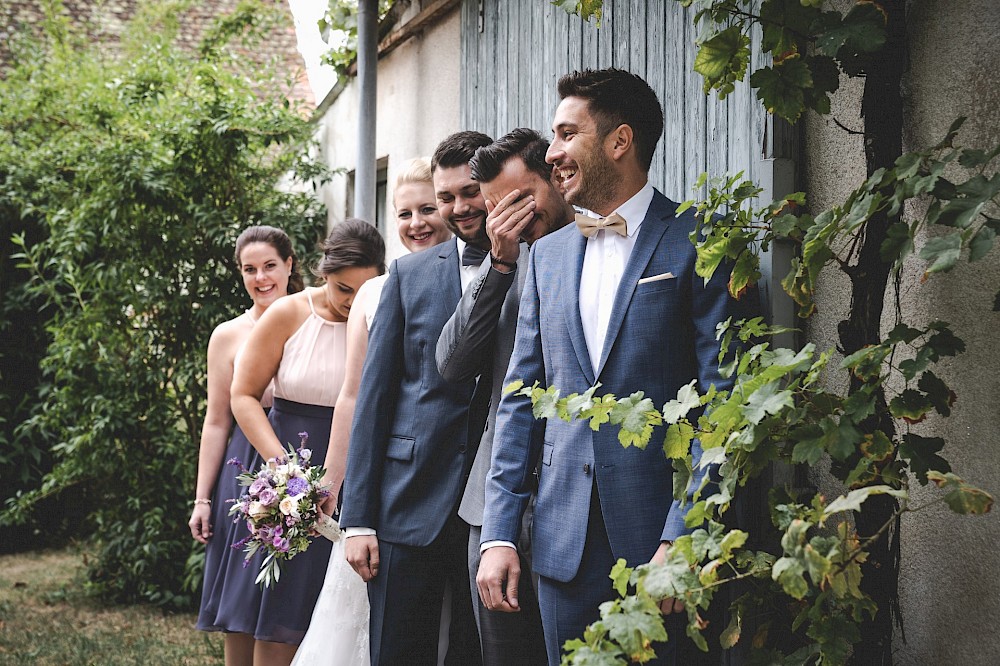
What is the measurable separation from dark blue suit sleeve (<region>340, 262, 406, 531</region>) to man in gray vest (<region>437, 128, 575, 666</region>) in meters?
0.31

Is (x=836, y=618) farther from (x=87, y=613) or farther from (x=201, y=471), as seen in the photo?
(x=87, y=613)

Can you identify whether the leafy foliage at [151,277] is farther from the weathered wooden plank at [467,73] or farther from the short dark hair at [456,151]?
the short dark hair at [456,151]

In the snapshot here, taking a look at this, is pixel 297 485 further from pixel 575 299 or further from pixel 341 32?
pixel 341 32

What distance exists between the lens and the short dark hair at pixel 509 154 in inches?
113

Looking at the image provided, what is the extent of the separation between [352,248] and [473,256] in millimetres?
978

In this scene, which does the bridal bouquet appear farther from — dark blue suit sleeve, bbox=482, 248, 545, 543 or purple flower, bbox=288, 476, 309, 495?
dark blue suit sleeve, bbox=482, 248, 545, 543

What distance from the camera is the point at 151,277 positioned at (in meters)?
6.99

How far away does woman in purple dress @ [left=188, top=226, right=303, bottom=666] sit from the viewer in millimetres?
4227

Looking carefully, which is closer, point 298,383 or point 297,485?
point 297,485

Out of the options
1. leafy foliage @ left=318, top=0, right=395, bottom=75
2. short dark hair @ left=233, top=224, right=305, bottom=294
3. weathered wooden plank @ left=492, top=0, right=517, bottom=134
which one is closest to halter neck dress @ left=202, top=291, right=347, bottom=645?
short dark hair @ left=233, top=224, right=305, bottom=294

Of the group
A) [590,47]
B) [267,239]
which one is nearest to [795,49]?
[590,47]

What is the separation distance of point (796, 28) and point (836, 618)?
3.97 feet

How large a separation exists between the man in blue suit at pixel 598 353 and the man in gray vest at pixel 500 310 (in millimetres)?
141

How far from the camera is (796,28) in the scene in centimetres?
213
